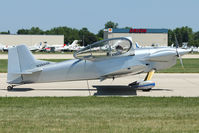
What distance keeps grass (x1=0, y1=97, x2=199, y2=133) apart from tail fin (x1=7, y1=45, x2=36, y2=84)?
2.27 m

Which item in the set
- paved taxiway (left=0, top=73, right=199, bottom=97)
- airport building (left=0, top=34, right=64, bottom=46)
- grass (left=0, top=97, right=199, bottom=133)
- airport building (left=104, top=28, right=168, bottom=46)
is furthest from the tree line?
grass (left=0, top=97, right=199, bottom=133)

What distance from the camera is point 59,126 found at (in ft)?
24.7

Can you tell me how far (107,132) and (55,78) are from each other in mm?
6925

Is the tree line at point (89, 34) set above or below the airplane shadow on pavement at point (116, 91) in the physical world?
above

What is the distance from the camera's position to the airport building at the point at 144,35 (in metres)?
99.2

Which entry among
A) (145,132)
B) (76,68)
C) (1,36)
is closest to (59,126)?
(145,132)

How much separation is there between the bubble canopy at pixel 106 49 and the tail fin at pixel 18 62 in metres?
1.99

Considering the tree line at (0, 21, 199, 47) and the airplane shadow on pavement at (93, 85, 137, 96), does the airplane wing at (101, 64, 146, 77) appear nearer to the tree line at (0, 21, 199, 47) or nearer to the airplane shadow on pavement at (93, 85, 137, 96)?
the airplane shadow on pavement at (93, 85, 137, 96)

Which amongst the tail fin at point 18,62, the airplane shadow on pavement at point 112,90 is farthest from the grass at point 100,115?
the tail fin at point 18,62

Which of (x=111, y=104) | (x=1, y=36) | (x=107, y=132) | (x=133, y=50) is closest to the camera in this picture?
(x=107, y=132)

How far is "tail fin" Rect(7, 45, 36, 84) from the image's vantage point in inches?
533

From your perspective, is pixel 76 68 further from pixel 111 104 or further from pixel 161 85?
pixel 161 85

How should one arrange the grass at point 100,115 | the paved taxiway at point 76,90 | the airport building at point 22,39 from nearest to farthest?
the grass at point 100,115, the paved taxiway at point 76,90, the airport building at point 22,39

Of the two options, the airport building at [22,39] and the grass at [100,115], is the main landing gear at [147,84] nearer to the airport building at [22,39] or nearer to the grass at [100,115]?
the grass at [100,115]
